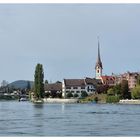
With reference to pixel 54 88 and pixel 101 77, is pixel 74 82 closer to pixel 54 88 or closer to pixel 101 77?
pixel 54 88

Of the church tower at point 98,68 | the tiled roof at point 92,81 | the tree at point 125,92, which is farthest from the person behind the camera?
the tiled roof at point 92,81

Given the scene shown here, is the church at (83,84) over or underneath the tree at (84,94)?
over

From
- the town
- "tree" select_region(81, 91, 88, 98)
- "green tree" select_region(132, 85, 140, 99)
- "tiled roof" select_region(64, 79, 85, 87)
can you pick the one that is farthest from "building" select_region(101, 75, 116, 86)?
"green tree" select_region(132, 85, 140, 99)

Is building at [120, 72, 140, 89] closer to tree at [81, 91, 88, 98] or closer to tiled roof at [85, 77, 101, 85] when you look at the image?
tree at [81, 91, 88, 98]

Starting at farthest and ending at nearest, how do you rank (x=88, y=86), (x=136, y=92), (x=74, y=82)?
(x=74, y=82)
(x=88, y=86)
(x=136, y=92)

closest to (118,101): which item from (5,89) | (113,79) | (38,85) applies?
(38,85)

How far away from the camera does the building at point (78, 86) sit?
235 ft

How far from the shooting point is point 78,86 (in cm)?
7312

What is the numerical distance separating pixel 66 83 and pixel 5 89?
1236 inches

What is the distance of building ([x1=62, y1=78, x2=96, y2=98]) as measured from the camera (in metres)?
71.6

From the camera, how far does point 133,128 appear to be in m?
16.1

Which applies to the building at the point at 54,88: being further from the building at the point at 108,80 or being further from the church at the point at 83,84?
the building at the point at 108,80

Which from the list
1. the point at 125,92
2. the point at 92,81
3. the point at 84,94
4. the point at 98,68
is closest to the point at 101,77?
the point at 98,68

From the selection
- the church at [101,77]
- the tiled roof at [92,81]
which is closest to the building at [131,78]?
the church at [101,77]
